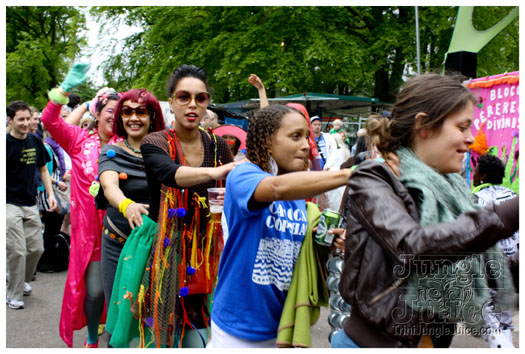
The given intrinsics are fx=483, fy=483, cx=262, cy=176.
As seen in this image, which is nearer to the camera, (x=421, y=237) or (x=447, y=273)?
(x=421, y=237)

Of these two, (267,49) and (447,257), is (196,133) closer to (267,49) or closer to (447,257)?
(447,257)

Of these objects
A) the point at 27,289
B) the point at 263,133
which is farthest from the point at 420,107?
the point at 27,289

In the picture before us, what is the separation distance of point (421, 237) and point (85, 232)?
3337 mm

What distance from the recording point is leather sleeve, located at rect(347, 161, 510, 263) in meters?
1.25

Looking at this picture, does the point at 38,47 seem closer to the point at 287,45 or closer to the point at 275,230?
the point at 287,45

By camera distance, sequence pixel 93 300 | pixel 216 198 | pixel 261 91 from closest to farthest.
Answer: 1. pixel 216 198
2. pixel 261 91
3. pixel 93 300

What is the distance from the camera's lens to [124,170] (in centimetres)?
335

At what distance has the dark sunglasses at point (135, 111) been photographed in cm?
343

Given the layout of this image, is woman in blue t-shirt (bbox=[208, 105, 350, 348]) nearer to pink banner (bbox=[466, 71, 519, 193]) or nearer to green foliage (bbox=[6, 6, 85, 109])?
pink banner (bbox=[466, 71, 519, 193])

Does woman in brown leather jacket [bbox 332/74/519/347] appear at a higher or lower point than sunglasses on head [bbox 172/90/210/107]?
lower

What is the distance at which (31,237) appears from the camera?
228 inches

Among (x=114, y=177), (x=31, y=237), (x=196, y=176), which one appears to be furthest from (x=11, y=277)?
(x=196, y=176)

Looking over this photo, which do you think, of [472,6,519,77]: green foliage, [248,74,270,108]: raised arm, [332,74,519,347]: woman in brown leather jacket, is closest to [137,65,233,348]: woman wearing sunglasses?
[248,74,270,108]: raised arm

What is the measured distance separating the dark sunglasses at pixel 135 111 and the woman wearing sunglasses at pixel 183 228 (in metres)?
0.50
